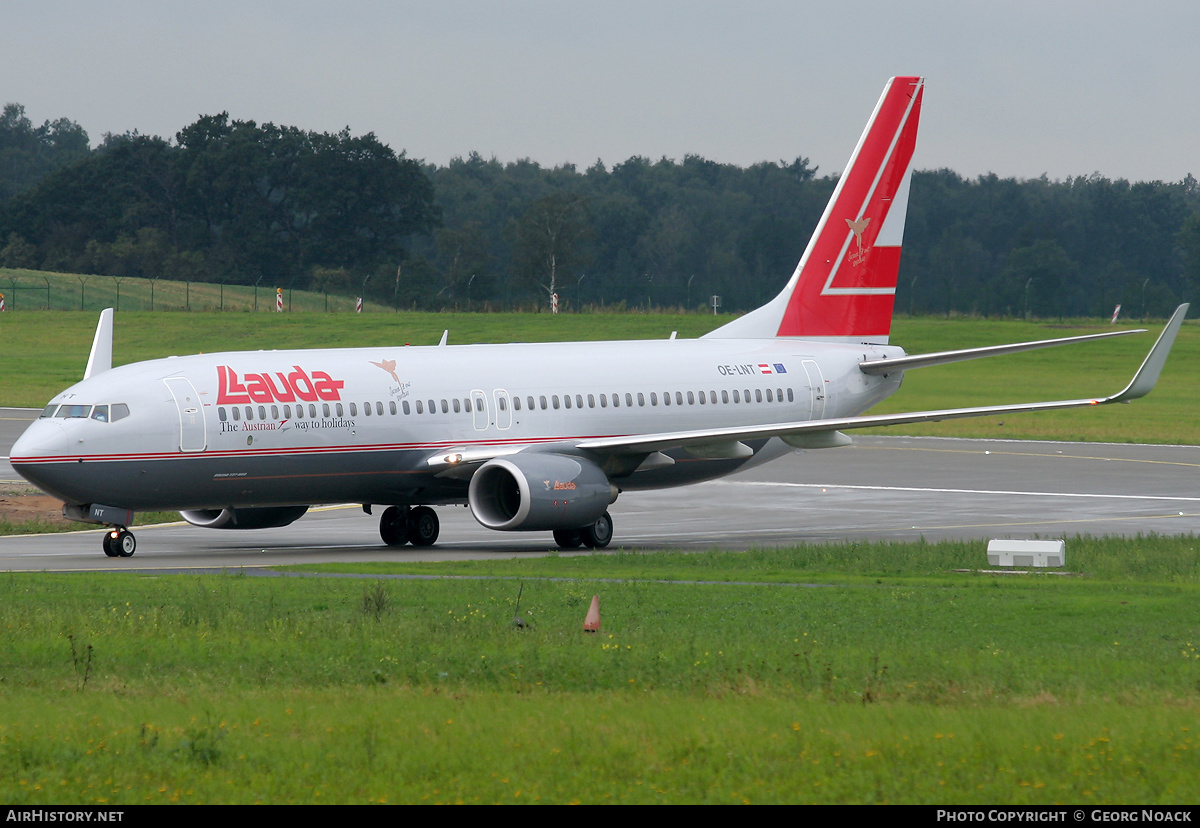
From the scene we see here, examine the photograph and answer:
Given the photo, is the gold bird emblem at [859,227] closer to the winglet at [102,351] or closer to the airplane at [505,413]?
the airplane at [505,413]

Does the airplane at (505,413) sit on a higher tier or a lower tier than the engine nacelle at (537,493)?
higher

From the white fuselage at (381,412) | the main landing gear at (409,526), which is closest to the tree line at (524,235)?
the white fuselage at (381,412)

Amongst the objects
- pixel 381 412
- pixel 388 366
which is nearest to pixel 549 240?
pixel 388 366

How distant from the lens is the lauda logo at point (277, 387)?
30.5 m

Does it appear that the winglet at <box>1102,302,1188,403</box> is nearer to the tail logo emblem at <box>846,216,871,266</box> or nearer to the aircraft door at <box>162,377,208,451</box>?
the tail logo emblem at <box>846,216,871,266</box>

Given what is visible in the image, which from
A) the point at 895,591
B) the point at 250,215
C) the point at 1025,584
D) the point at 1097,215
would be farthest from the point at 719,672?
the point at 1097,215

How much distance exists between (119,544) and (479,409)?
24.3 ft

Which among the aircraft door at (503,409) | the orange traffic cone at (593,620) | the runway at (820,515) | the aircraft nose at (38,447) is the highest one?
the aircraft door at (503,409)

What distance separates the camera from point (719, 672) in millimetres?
16797

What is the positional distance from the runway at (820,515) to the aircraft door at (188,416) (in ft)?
6.90

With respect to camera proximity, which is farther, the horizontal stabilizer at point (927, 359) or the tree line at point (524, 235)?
the tree line at point (524, 235)

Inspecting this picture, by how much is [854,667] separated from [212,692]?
20.9 ft

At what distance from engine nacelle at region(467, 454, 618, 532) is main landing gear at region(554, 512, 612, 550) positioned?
0.65 meters

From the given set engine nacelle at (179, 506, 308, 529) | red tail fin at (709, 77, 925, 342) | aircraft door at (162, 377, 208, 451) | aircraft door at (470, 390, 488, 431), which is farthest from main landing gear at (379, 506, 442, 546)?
red tail fin at (709, 77, 925, 342)
